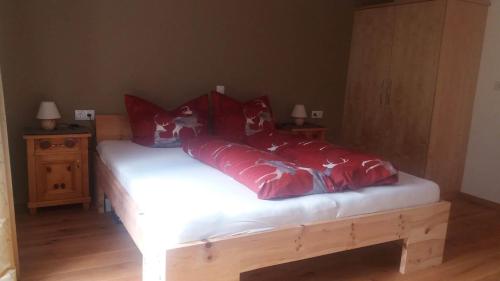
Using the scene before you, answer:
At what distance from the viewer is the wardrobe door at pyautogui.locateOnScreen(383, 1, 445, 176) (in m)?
3.65

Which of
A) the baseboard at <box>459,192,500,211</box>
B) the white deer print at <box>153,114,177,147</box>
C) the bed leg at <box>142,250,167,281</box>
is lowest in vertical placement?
the baseboard at <box>459,192,500,211</box>

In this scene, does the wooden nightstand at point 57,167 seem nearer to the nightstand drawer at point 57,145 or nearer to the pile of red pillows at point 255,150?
the nightstand drawer at point 57,145

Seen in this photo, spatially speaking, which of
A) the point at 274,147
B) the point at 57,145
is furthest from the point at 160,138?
the point at 274,147

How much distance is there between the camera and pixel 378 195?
2.27 meters

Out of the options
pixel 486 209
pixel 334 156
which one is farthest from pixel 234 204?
pixel 486 209

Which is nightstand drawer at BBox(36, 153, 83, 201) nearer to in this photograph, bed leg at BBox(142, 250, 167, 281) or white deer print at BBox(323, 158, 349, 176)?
bed leg at BBox(142, 250, 167, 281)

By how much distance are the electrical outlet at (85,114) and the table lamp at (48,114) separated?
0.78 feet

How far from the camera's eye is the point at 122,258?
2.47m

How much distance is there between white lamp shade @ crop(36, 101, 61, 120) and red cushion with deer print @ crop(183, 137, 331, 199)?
1.29 metres

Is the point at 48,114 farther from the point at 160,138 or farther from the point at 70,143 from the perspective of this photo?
the point at 160,138

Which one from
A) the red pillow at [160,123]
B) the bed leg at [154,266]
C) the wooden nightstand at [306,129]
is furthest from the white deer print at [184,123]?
the bed leg at [154,266]

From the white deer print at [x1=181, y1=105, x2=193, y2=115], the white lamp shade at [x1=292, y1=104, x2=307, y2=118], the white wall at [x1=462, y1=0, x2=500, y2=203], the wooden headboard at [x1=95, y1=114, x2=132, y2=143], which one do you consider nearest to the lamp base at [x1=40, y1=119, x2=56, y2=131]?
the wooden headboard at [x1=95, y1=114, x2=132, y2=143]

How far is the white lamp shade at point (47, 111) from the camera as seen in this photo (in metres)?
3.01

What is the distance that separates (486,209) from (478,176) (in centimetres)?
33
